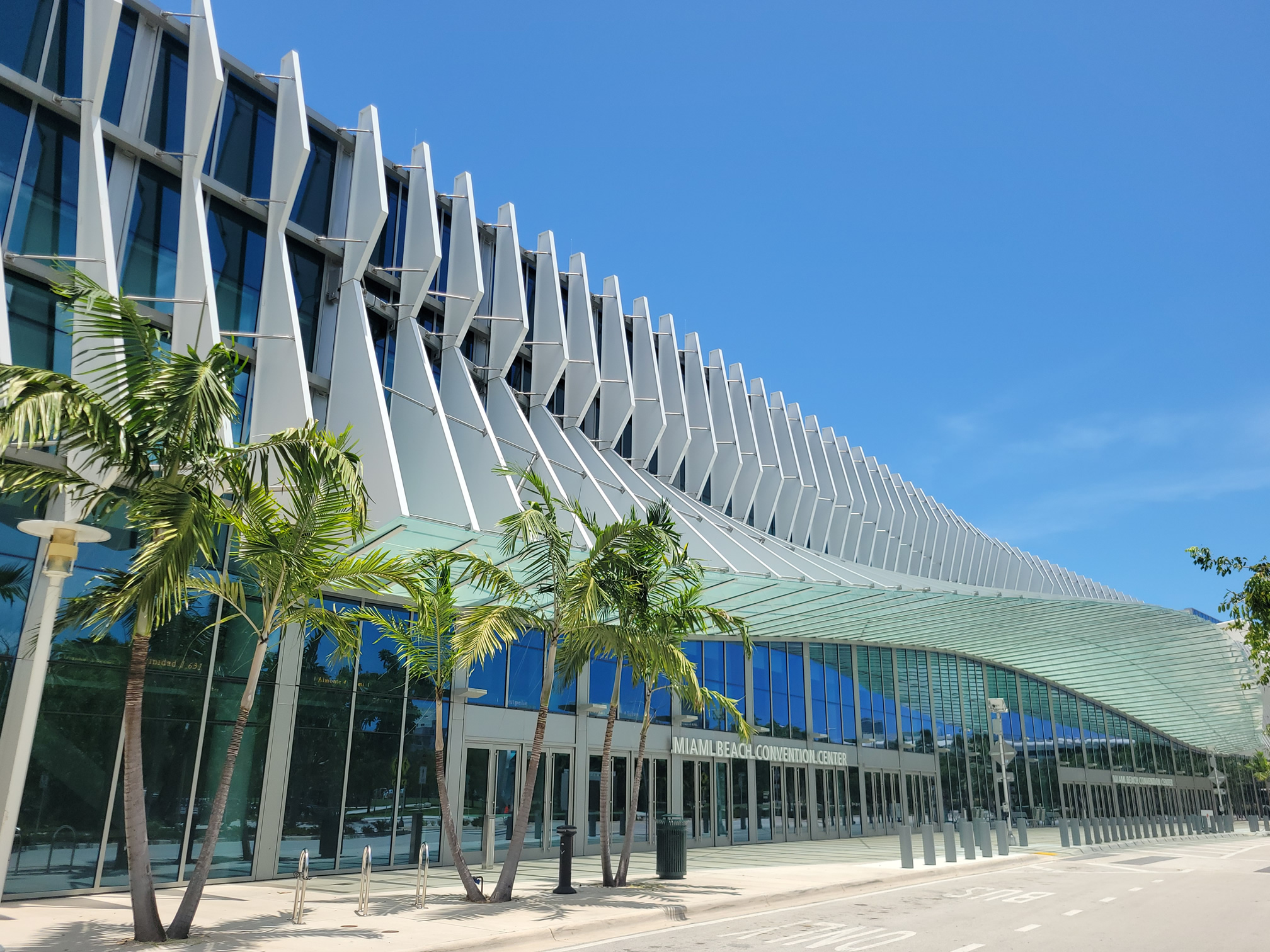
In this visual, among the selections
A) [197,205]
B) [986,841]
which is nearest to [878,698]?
[986,841]

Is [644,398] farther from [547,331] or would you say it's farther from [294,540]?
[294,540]

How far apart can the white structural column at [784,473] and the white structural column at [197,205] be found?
80.3 ft

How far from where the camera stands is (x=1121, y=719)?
60656mm

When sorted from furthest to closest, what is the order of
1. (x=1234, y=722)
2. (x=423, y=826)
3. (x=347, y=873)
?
(x=1234, y=722) < (x=423, y=826) < (x=347, y=873)

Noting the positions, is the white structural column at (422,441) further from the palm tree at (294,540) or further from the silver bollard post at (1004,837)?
the silver bollard post at (1004,837)

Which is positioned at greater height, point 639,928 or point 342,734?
point 342,734

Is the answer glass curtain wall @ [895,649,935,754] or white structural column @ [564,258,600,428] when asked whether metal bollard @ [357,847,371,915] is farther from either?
glass curtain wall @ [895,649,935,754]

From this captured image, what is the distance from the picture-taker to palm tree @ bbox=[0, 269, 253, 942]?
10062 millimetres

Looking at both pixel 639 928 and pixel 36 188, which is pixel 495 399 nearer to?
pixel 36 188

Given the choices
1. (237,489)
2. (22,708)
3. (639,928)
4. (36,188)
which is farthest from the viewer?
(36,188)

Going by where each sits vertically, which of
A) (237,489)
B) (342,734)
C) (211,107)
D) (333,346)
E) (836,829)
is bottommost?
(836,829)

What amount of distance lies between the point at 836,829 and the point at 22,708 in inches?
1176

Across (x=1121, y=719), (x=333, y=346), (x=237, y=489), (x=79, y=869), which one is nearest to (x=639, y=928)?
(x=237, y=489)

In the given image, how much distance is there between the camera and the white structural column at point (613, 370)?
2845 centimetres
